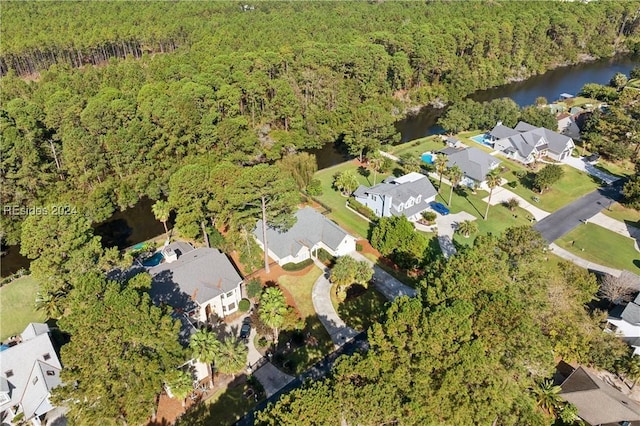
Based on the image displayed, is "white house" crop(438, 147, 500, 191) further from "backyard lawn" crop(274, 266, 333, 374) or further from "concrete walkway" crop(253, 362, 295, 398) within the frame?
"concrete walkway" crop(253, 362, 295, 398)

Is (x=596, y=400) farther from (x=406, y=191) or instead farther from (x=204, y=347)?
(x=406, y=191)

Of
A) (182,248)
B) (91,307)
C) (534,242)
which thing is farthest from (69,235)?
(534,242)

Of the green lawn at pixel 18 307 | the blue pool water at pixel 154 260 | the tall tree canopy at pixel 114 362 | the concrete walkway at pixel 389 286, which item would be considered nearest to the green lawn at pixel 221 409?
the tall tree canopy at pixel 114 362

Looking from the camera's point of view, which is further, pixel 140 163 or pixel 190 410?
pixel 140 163

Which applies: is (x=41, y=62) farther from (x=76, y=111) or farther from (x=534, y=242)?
(x=534, y=242)

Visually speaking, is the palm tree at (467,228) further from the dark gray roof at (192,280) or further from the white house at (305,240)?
the dark gray roof at (192,280)

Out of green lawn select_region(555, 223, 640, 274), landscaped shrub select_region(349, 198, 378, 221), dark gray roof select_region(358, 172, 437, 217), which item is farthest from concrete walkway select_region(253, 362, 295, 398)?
green lawn select_region(555, 223, 640, 274)

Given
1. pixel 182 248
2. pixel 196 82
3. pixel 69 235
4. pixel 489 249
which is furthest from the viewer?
pixel 196 82
